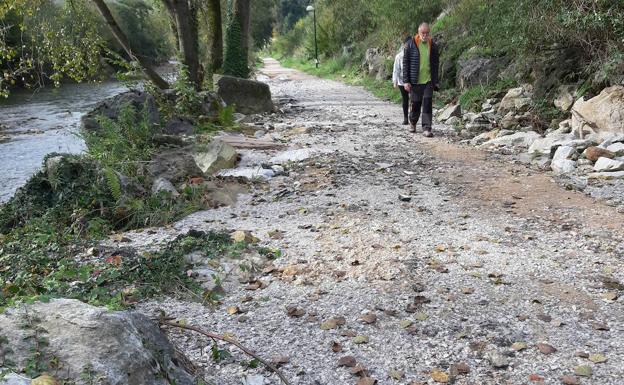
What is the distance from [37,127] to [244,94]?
6608 mm

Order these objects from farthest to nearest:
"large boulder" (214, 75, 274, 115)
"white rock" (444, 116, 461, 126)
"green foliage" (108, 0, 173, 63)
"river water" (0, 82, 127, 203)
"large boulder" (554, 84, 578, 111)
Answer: "green foliage" (108, 0, 173, 63) → "large boulder" (214, 75, 274, 115) → "white rock" (444, 116, 461, 126) → "river water" (0, 82, 127, 203) → "large boulder" (554, 84, 578, 111)

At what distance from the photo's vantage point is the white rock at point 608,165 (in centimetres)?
687

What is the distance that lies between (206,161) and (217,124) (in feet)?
13.1

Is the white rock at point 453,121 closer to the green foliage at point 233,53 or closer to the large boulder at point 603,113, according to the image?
the large boulder at point 603,113

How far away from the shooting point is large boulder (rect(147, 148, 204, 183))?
7457mm

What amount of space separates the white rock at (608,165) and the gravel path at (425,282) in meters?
0.65

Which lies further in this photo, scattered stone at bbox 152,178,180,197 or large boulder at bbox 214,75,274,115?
large boulder at bbox 214,75,274,115

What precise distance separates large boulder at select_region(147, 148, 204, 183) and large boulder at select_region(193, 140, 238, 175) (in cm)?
36

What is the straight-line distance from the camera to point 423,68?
10203mm

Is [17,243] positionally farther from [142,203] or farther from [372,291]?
[372,291]

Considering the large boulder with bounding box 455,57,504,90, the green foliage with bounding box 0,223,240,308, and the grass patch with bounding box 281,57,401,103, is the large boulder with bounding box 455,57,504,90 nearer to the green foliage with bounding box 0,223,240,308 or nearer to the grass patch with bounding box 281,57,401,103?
the grass patch with bounding box 281,57,401,103

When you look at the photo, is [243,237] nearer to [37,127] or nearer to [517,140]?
[517,140]

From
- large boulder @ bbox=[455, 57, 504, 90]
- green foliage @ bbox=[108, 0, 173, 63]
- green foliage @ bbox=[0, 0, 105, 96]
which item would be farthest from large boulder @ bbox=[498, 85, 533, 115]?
green foliage @ bbox=[108, 0, 173, 63]

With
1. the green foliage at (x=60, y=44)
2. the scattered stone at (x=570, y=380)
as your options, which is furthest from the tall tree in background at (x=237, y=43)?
the scattered stone at (x=570, y=380)
